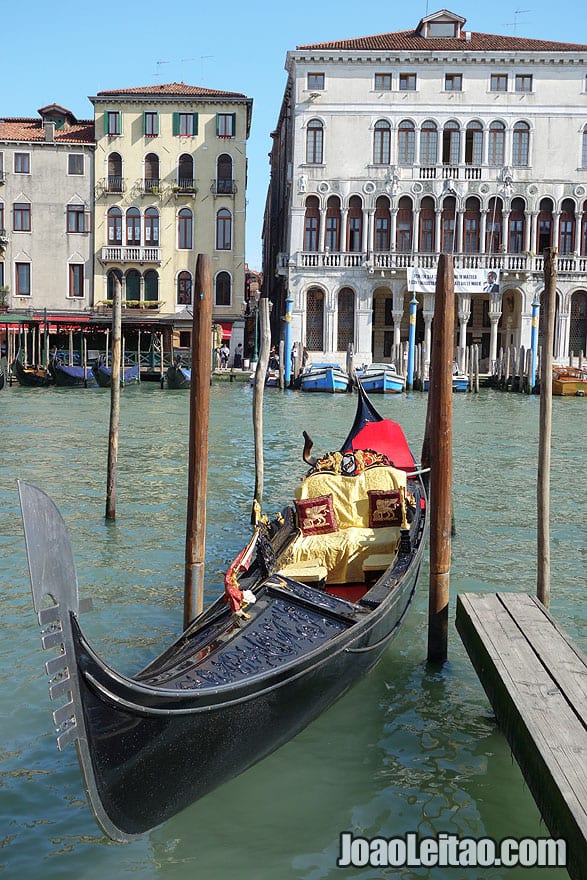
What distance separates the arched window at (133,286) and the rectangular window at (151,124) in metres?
3.54

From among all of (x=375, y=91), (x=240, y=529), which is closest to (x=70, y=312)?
(x=375, y=91)

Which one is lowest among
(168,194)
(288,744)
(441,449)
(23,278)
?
(288,744)

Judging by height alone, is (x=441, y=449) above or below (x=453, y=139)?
below

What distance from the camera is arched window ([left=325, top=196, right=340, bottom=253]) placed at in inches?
927

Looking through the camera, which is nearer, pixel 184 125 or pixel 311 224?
pixel 311 224

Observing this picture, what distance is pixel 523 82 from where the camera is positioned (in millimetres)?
22969

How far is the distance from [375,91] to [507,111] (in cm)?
333

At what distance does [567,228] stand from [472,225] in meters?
2.43

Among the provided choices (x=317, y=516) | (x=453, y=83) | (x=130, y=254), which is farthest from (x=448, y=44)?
(x=317, y=516)

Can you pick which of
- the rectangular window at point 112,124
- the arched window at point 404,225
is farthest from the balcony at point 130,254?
the arched window at point 404,225

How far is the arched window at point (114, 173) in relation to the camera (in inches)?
939

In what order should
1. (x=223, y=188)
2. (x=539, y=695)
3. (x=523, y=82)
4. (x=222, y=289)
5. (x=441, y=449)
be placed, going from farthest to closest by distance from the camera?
(x=222, y=289) → (x=223, y=188) → (x=523, y=82) → (x=441, y=449) → (x=539, y=695)

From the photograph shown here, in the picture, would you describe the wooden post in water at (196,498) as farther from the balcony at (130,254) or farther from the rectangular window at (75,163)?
the rectangular window at (75,163)

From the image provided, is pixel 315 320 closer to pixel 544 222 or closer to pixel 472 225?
pixel 472 225
